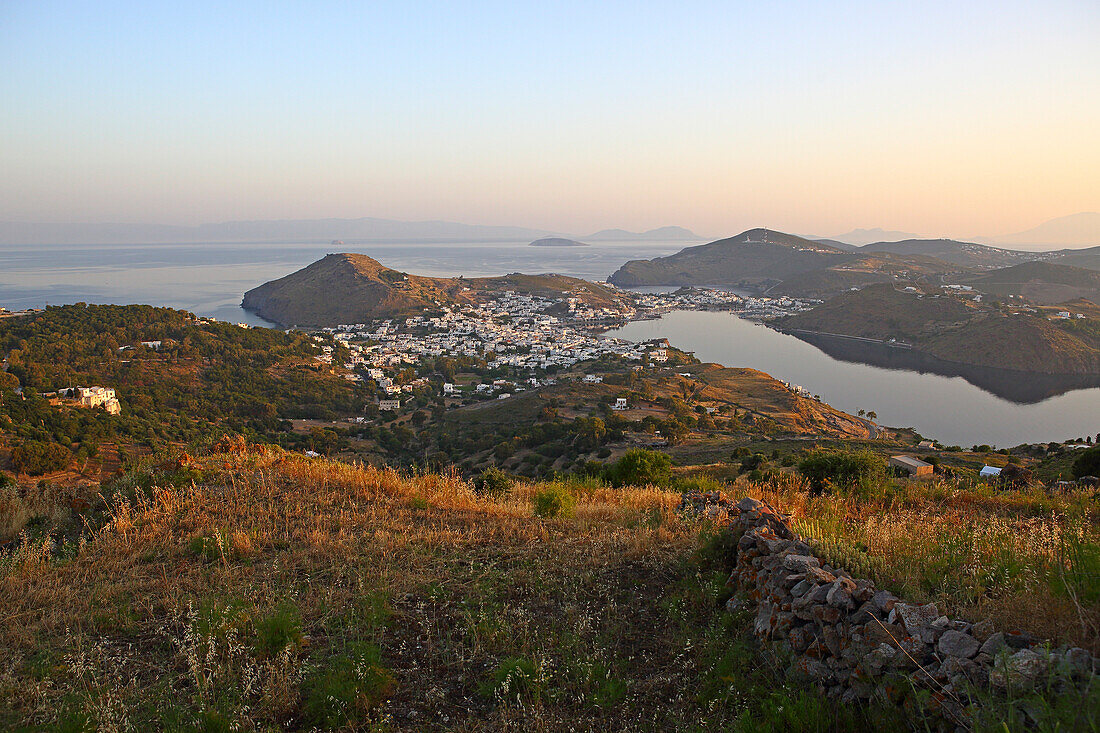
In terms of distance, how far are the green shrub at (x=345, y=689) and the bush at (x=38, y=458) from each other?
18244mm

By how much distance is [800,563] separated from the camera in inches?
137

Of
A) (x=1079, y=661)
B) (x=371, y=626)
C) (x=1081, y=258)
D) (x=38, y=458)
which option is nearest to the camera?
(x=1079, y=661)

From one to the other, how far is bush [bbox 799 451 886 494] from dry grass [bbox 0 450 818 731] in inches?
143

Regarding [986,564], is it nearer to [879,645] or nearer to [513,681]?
[879,645]

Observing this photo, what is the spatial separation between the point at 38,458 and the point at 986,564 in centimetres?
2204

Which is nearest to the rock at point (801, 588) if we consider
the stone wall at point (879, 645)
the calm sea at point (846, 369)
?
the stone wall at point (879, 645)

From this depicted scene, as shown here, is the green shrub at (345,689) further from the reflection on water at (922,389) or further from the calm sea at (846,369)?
the calm sea at (846,369)

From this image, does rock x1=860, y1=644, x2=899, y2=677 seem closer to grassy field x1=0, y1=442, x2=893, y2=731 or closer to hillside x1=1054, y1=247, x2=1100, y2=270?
grassy field x1=0, y1=442, x2=893, y2=731

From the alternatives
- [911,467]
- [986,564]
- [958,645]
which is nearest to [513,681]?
[958,645]

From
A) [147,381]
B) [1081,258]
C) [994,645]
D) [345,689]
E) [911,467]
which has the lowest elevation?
[147,381]

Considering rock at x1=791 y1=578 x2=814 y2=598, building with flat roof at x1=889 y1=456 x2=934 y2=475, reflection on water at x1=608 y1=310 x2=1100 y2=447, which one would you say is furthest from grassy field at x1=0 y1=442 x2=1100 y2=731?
reflection on water at x1=608 y1=310 x2=1100 y2=447

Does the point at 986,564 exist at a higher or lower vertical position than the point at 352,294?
higher

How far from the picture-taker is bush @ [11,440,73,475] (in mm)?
A: 16172

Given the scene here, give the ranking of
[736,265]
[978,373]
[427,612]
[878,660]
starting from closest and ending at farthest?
[878,660], [427,612], [978,373], [736,265]
